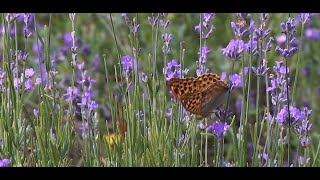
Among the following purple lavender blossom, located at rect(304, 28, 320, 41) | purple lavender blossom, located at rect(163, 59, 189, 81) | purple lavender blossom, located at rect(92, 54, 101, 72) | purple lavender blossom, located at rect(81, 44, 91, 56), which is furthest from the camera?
purple lavender blossom, located at rect(304, 28, 320, 41)

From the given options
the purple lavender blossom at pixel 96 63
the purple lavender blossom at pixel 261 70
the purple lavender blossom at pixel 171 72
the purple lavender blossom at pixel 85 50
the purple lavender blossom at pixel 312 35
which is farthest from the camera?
the purple lavender blossom at pixel 312 35

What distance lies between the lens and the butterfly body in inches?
78.3

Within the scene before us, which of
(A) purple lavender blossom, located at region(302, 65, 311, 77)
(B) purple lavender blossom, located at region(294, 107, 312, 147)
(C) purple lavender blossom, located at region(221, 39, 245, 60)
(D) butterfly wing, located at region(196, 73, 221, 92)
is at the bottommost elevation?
(B) purple lavender blossom, located at region(294, 107, 312, 147)

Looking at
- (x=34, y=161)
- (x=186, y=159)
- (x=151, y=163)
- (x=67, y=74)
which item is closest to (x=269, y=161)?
(x=186, y=159)

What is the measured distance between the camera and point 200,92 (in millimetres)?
2020

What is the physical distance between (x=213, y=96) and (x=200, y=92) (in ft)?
0.13

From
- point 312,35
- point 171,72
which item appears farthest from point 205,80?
point 312,35

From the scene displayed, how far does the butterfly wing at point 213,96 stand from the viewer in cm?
200

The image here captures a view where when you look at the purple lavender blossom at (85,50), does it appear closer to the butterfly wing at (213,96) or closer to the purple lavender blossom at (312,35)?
the purple lavender blossom at (312,35)

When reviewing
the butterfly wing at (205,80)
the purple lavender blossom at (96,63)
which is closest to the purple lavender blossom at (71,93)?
the butterfly wing at (205,80)

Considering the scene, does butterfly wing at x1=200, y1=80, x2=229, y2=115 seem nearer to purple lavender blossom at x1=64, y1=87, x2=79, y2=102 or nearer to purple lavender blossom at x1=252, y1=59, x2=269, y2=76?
purple lavender blossom at x1=252, y1=59, x2=269, y2=76

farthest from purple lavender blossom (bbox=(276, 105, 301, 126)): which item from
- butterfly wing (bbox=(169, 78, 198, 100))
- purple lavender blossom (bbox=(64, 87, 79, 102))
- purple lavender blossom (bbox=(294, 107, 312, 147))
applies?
purple lavender blossom (bbox=(64, 87, 79, 102))

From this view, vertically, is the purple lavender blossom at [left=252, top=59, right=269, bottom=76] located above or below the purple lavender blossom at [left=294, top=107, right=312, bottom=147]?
above
